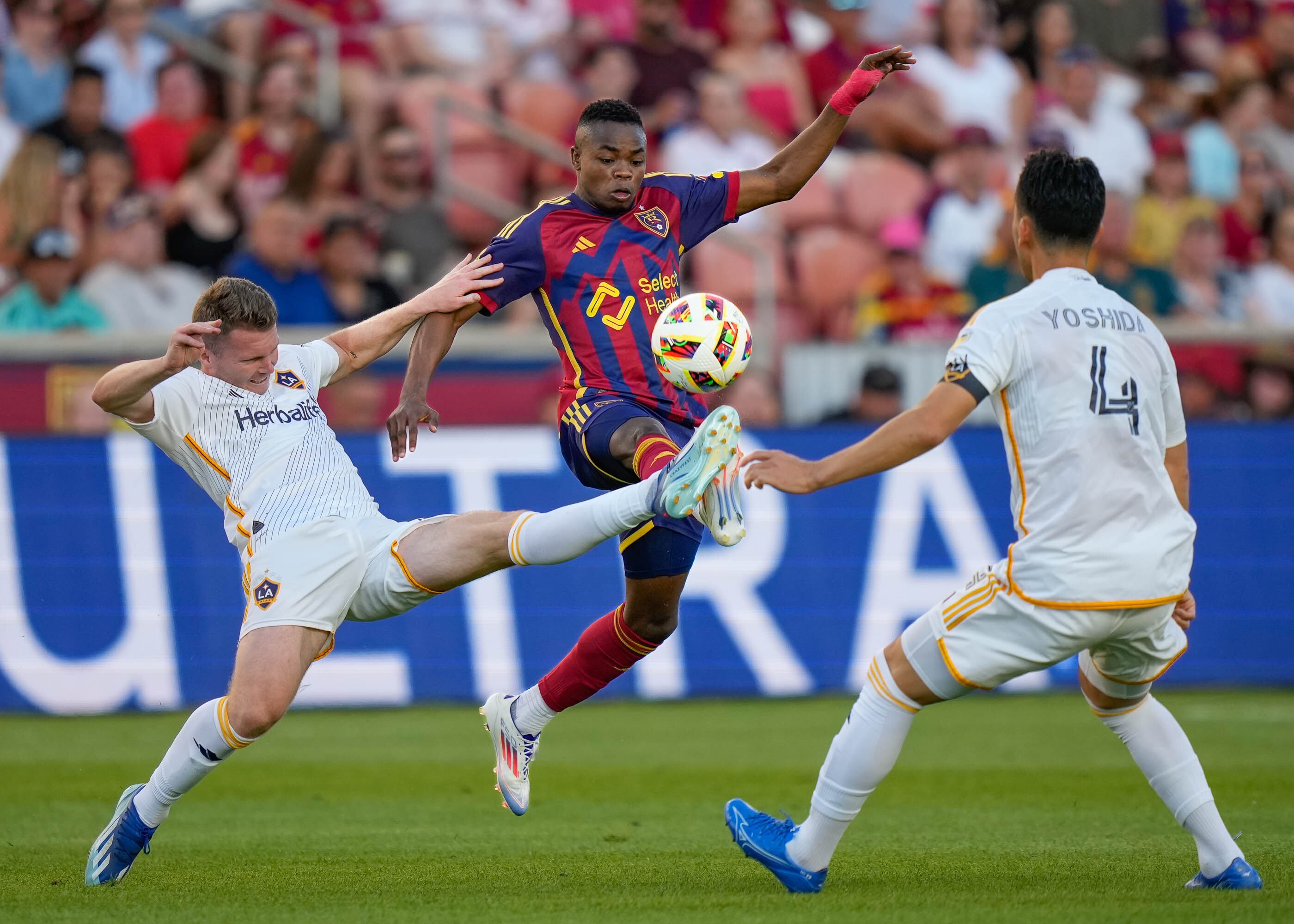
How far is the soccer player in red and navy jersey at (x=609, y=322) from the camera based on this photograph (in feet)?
20.7

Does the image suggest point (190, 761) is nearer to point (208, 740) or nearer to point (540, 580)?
point (208, 740)

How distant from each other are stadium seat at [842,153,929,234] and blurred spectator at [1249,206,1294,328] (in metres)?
2.98

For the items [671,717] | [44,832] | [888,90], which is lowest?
[671,717]

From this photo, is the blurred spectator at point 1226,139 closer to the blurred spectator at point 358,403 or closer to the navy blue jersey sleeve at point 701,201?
the blurred spectator at point 358,403

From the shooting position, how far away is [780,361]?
456 inches

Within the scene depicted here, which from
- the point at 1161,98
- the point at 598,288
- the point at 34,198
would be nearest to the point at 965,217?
the point at 1161,98

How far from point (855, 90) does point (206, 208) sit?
7346mm

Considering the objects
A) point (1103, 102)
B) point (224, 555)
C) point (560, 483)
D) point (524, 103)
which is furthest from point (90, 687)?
point (1103, 102)

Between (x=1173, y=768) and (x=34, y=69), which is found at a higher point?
(x=34, y=69)

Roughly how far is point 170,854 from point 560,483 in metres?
4.80

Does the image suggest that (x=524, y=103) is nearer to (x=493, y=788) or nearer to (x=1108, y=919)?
(x=493, y=788)

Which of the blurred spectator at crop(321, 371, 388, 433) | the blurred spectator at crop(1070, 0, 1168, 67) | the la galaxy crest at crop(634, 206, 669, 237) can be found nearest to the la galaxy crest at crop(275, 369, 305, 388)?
the la galaxy crest at crop(634, 206, 669, 237)

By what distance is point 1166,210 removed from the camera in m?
14.1

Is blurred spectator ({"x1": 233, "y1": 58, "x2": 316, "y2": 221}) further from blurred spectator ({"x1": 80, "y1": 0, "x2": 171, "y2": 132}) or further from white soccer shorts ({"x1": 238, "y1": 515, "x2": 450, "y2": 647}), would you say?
white soccer shorts ({"x1": 238, "y1": 515, "x2": 450, "y2": 647})
